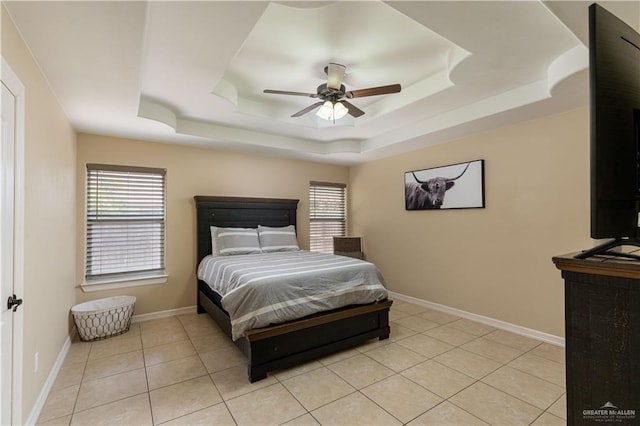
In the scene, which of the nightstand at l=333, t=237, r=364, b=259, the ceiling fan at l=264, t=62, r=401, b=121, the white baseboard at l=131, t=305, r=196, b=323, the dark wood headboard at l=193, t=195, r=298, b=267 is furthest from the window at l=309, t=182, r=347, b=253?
the ceiling fan at l=264, t=62, r=401, b=121

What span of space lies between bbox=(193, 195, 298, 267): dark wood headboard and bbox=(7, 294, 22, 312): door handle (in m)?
2.56

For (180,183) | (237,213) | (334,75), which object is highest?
(334,75)

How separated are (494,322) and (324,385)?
94.9 inches

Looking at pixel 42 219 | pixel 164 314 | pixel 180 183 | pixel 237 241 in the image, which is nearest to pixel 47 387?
pixel 42 219

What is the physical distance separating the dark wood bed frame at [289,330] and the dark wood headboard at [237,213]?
0.01 metres

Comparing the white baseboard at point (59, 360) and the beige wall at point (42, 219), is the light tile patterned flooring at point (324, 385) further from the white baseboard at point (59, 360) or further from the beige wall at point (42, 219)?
the beige wall at point (42, 219)

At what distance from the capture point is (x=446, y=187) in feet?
13.6

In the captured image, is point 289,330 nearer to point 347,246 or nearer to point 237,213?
point 237,213

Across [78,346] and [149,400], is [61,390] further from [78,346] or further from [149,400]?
[78,346]

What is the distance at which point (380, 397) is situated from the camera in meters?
2.25

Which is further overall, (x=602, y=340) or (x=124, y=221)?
(x=124, y=221)

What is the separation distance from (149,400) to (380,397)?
5.61 ft


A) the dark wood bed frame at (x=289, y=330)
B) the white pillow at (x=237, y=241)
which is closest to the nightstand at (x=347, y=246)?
the white pillow at (x=237, y=241)

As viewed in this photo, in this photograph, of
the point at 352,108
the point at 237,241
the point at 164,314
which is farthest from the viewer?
the point at 237,241
